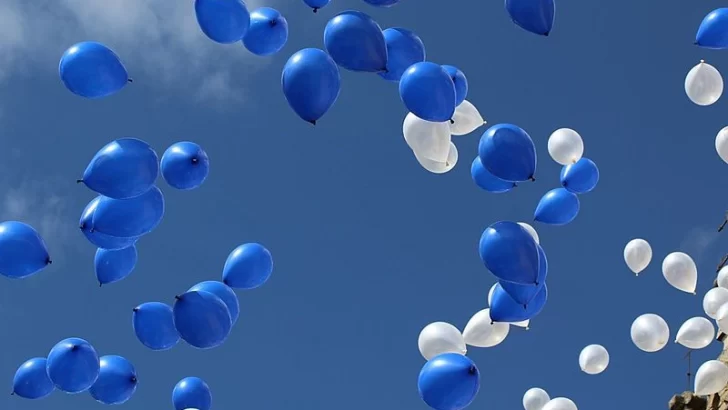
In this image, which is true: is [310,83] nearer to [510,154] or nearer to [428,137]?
[428,137]

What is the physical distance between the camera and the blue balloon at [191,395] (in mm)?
7859

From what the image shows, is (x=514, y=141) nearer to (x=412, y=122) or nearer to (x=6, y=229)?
(x=412, y=122)

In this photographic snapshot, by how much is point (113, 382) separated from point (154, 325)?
689mm

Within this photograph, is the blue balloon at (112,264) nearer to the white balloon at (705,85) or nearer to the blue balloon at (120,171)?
the blue balloon at (120,171)

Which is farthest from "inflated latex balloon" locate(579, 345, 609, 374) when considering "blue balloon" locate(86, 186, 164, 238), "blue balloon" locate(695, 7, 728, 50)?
"blue balloon" locate(86, 186, 164, 238)

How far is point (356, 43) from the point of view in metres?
6.38

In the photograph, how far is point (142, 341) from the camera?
724 cm

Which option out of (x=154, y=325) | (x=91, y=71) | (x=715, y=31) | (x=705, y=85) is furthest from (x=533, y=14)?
(x=154, y=325)

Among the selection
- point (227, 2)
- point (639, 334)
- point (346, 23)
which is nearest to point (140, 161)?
point (227, 2)

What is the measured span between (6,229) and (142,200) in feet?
3.70

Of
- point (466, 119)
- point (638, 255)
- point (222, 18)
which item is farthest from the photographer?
point (638, 255)

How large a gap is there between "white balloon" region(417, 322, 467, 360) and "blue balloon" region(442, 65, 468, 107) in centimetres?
214

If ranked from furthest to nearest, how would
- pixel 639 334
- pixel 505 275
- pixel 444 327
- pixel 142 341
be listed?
1. pixel 639 334
2. pixel 444 327
3. pixel 142 341
4. pixel 505 275

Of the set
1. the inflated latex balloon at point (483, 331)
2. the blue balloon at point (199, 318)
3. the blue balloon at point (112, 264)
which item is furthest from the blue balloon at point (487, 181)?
the blue balloon at point (112, 264)
